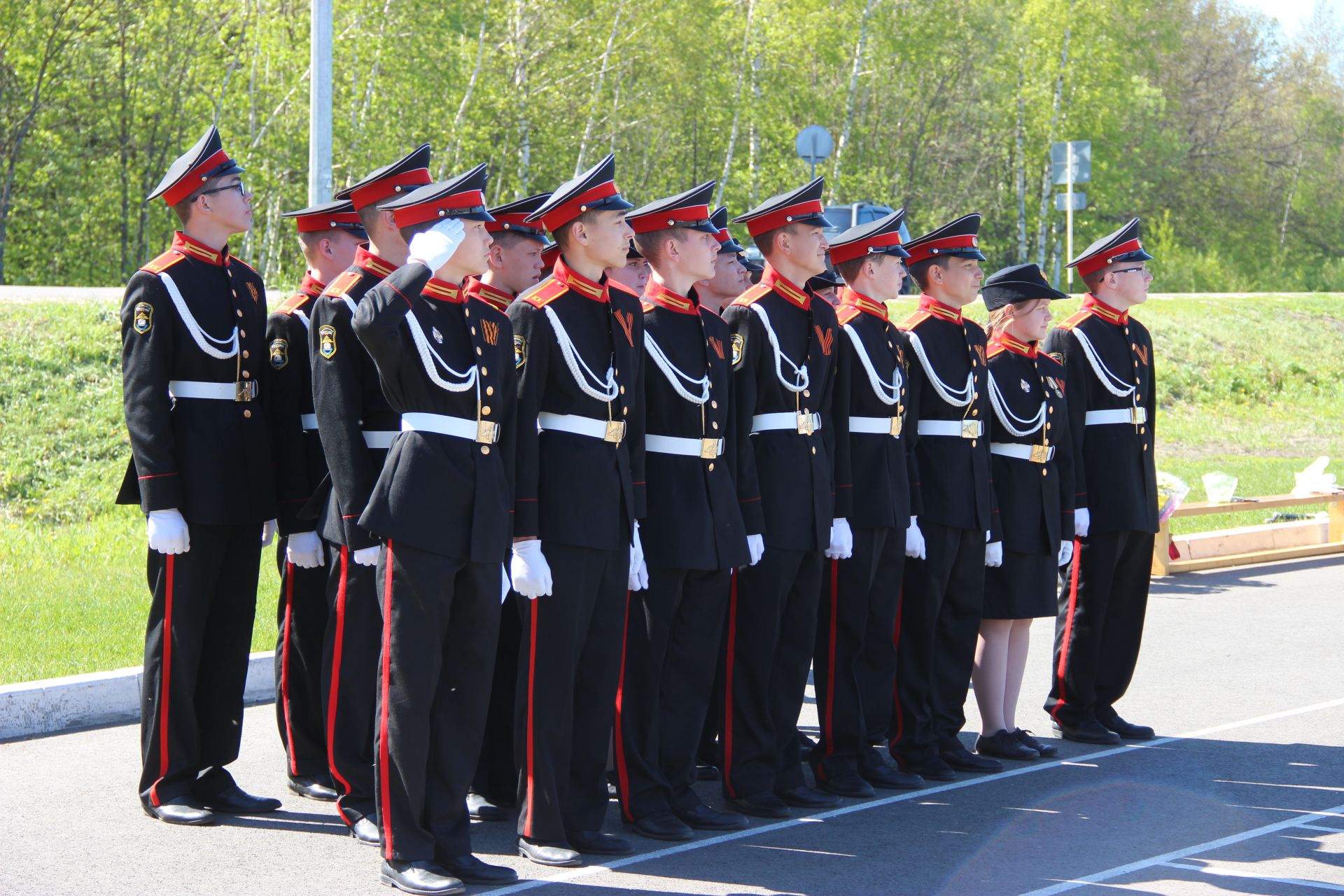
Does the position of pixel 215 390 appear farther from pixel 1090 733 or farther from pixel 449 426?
pixel 1090 733

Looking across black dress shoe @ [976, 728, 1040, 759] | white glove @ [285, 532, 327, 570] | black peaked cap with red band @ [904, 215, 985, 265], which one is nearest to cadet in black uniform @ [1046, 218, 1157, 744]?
black dress shoe @ [976, 728, 1040, 759]

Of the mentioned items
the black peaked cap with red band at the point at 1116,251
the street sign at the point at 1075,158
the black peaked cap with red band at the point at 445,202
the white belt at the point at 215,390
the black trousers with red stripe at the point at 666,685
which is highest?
the street sign at the point at 1075,158

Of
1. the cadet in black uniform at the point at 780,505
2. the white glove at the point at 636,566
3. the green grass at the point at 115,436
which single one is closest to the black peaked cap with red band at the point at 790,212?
the cadet in black uniform at the point at 780,505

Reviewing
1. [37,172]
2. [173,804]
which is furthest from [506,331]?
[37,172]

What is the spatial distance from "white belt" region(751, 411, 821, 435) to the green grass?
138 inches

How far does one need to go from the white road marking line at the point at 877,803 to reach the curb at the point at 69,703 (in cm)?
222

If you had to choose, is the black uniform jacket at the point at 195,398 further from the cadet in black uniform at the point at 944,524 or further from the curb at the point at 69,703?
the cadet in black uniform at the point at 944,524

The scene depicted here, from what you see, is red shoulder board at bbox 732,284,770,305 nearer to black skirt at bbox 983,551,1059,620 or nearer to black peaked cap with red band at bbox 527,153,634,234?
black peaked cap with red band at bbox 527,153,634,234

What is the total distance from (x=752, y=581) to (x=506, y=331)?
145 centimetres

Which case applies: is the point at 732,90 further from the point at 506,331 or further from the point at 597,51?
the point at 506,331

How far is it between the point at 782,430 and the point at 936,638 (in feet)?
4.38

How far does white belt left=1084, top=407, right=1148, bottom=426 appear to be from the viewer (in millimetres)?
7184

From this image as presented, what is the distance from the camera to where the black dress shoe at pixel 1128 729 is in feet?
23.1

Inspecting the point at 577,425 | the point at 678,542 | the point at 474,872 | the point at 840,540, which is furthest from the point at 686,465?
the point at 474,872
